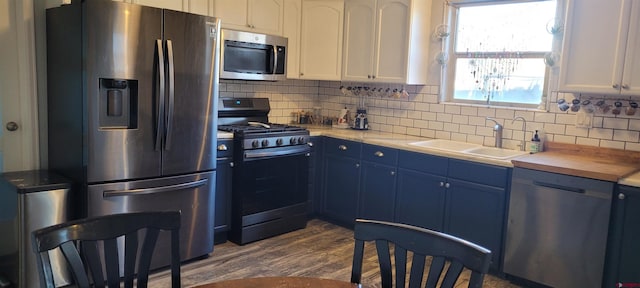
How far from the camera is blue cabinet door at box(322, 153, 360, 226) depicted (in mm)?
4293

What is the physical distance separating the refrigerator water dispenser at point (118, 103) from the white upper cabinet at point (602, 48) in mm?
2765

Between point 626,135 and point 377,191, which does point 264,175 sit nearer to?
point 377,191

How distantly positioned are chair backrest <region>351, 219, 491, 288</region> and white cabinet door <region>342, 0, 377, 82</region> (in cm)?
290

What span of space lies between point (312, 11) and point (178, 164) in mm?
2161

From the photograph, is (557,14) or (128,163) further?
(557,14)

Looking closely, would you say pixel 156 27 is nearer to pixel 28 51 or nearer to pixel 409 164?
pixel 28 51

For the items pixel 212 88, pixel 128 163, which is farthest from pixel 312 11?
pixel 128 163

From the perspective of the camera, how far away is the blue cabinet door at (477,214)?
334cm

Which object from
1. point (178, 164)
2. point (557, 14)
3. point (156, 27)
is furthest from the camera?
point (557, 14)

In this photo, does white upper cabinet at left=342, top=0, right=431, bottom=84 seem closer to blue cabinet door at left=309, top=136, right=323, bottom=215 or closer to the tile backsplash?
the tile backsplash

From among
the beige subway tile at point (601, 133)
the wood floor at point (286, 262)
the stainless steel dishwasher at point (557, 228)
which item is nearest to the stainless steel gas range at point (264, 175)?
the wood floor at point (286, 262)

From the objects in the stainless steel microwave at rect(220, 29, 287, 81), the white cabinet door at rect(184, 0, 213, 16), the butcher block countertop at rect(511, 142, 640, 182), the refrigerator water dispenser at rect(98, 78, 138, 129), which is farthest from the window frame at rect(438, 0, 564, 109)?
the refrigerator water dispenser at rect(98, 78, 138, 129)

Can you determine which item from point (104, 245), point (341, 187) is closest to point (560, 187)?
point (341, 187)

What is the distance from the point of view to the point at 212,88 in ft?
11.0
